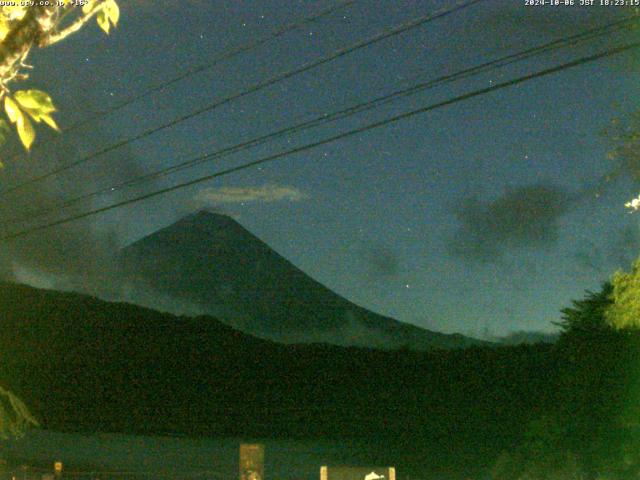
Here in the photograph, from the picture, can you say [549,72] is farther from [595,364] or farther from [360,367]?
[360,367]

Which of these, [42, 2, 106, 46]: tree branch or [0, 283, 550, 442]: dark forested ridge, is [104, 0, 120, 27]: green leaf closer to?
[42, 2, 106, 46]: tree branch

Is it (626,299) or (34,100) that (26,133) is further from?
(626,299)

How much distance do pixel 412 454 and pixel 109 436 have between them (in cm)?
1599

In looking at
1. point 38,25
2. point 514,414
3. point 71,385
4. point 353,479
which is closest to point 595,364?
point 353,479

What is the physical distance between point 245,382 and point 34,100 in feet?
231

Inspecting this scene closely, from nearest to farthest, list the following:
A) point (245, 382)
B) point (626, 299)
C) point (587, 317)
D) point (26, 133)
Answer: point (26, 133) → point (626, 299) → point (587, 317) → point (245, 382)

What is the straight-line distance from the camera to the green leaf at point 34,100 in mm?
4273

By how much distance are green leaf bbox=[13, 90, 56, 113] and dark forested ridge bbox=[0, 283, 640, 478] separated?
36.8m

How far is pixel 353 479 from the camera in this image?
9516 mm

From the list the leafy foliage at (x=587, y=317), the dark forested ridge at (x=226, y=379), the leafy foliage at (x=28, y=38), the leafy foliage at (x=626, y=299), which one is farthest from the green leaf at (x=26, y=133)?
the dark forested ridge at (x=226, y=379)

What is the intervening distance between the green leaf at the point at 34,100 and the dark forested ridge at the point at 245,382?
36.8m

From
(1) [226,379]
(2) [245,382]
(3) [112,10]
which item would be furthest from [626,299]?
(1) [226,379]

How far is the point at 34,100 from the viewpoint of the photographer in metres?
4.29

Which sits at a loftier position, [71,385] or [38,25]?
[71,385]
